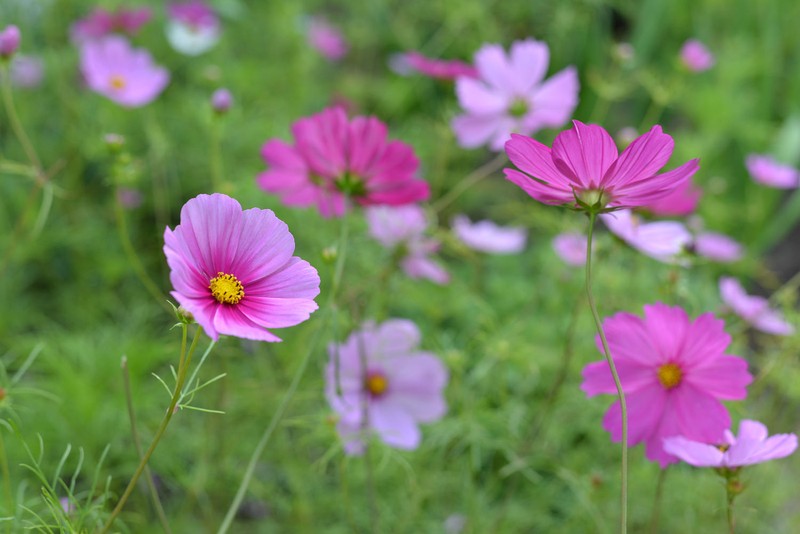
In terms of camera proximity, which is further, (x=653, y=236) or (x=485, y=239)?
(x=485, y=239)

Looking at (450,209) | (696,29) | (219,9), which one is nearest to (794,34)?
(696,29)

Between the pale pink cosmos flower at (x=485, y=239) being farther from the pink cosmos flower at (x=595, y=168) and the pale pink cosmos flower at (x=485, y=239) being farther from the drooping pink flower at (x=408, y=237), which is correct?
the pink cosmos flower at (x=595, y=168)

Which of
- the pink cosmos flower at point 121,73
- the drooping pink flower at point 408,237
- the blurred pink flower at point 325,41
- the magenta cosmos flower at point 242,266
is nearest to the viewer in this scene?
the magenta cosmos flower at point 242,266

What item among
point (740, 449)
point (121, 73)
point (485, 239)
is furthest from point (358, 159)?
point (121, 73)

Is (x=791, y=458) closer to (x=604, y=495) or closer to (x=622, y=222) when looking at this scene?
(x=604, y=495)

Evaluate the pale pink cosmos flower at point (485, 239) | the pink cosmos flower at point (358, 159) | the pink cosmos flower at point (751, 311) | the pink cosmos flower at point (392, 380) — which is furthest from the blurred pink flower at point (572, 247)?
the pink cosmos flower at point (358, 159)

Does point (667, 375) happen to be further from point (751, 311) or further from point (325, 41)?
point (325, 41)

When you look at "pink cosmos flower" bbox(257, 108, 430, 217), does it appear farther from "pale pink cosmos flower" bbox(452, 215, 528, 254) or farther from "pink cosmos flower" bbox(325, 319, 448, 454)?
"pale pink cosmos flower" bbox(452, 215, 528, 254)
